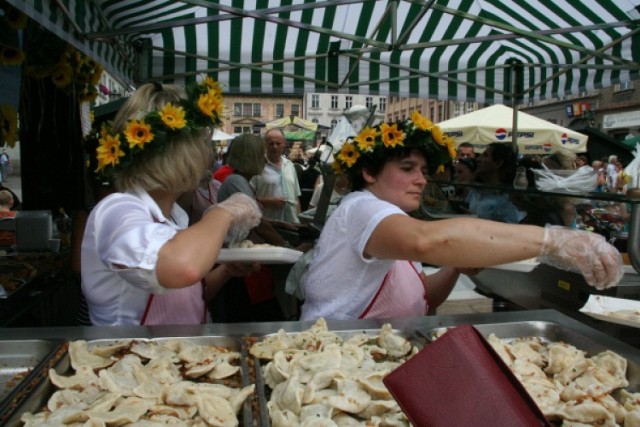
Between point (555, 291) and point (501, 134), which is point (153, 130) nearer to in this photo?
point (555, 291)

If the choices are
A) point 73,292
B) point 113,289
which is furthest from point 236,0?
point 113,289

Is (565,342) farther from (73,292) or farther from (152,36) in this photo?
(152,36)

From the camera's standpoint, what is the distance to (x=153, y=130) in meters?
1.70

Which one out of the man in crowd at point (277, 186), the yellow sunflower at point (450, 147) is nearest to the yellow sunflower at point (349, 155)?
the yellow sunflower at point (450, 147)

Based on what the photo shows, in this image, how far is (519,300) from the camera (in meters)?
2.84

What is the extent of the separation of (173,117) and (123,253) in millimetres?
504

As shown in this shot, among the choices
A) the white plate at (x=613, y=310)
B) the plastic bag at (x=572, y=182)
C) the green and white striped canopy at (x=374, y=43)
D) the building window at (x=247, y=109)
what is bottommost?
the white plate at (x=613, y=310)

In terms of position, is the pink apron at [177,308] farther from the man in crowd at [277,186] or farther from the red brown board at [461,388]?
the man in crowd at [277,186]

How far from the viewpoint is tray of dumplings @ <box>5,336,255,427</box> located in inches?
48.8

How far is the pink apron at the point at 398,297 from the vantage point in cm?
206

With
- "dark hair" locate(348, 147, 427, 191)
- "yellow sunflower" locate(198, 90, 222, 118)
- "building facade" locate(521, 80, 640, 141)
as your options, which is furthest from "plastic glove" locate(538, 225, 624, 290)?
"building facade" locate(521, 80, 640, 141)

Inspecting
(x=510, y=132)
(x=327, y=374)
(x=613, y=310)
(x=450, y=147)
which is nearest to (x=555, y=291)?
(x=613, y=310)

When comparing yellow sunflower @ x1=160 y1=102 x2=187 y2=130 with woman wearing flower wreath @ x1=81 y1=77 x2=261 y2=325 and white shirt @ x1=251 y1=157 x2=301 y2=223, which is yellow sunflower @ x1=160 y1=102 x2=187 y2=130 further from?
white shirt @ x1=251 y1=157 x2=301 y2=223

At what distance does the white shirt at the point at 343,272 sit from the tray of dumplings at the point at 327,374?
24 centimetres
